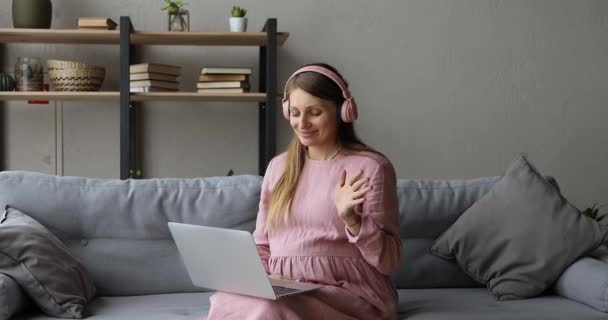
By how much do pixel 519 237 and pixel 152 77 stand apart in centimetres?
179

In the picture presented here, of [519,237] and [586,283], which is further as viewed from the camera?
[519,237]

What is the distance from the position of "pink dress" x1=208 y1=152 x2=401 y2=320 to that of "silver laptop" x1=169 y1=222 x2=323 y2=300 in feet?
0.13

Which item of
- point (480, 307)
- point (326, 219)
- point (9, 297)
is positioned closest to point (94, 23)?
point (9, 297)

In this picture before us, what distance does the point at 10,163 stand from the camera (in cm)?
388

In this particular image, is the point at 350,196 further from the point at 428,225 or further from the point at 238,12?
the point at 238,12

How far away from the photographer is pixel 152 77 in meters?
3.58

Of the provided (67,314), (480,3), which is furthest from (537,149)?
(67,314)

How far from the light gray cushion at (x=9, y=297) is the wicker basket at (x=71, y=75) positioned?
1569 mm

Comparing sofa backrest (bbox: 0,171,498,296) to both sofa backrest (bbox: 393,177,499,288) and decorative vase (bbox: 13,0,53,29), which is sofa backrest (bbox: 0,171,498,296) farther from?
decorative vase (bbox: 13,0,53,29)

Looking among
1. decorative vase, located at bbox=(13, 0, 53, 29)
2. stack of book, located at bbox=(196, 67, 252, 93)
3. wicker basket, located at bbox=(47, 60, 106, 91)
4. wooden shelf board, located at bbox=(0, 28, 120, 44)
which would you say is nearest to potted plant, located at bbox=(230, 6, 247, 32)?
stack of book, located at bbox=(196, 67, 252, 93)

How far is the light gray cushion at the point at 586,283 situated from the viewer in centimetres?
233

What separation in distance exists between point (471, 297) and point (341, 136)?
71 centimetres

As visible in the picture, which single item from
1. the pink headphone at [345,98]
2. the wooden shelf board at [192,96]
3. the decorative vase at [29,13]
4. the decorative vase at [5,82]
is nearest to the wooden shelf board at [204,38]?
the wooden shelf board at [192,96]

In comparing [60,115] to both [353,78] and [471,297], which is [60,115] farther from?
[471,297]
